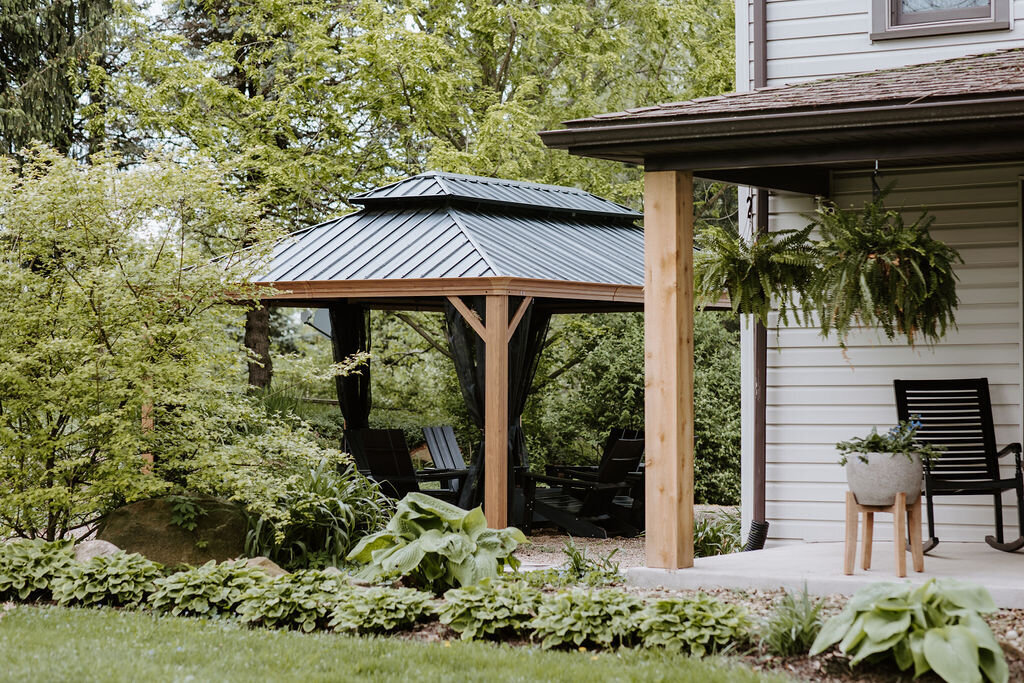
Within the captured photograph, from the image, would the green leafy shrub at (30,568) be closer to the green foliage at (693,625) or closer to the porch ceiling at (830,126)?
the green foliage at (693,625)

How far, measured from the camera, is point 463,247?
972cm

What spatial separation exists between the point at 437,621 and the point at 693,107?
3.04 metres

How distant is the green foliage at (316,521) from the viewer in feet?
23.9

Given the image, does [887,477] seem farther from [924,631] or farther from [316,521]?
[316,521]

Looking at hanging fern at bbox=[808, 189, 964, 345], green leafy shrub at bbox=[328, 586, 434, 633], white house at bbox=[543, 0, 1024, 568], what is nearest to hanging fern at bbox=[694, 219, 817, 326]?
hanging fern at bbox=[808, 189, 964, 345]

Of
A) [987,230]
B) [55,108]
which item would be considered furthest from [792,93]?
[55,108]

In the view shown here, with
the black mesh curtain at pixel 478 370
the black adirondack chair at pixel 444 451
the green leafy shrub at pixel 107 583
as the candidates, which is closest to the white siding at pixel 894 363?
the black mesh curtain at pixel 478 370

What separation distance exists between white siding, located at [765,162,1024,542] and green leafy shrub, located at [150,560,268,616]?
360 centimetres

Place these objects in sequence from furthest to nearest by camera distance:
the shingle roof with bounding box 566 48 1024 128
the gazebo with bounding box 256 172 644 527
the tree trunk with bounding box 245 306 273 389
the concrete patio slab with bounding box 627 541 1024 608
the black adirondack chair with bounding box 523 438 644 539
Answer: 1. the tree trunk with bounding box 245 306 273 389
2. the black adirondack chair with bounding box 523 438 644 539
3. the gazebo with bounding box 256 172 644 527
4. the concrete patio slab with bounding box 627 541 1024 608
5. the shingle roof with bounding box 566 48 1024 128

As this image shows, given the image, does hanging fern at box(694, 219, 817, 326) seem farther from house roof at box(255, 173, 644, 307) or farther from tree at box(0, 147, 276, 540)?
tree at box(0, 147, 276, 540)

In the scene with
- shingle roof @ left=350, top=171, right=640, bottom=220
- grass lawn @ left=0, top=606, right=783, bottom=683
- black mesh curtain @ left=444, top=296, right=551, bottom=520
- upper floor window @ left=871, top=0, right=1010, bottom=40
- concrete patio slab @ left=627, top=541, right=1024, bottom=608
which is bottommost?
grass lawn @ left=0, top=606, right=783, bottom=683

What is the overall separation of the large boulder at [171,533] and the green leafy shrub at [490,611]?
8.00 feet

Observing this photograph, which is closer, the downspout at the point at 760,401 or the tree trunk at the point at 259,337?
the downspout at the point at 760,401

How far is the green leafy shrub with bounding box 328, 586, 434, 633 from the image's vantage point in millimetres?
5195
